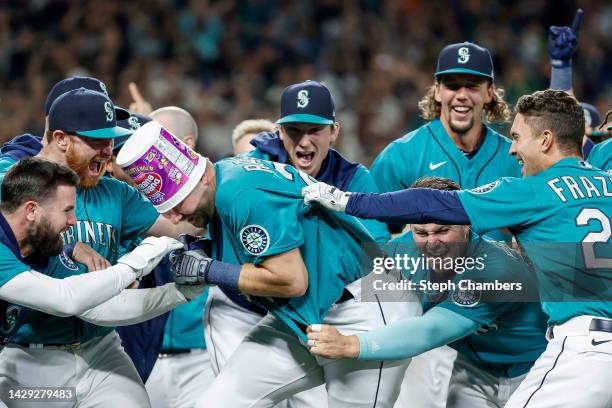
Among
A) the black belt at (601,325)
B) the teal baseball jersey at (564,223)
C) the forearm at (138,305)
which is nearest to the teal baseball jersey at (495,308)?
the teal baseball jersey at (564,223)

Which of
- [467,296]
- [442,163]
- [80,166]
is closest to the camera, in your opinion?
[467,296]

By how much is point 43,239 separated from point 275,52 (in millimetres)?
8005

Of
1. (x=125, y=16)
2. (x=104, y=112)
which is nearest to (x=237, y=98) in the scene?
(x=125, y=16)

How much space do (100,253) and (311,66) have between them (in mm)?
7500

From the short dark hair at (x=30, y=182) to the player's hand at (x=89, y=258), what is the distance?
0.45 metres

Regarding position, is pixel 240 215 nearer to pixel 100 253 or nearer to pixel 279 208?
pixel 279 208

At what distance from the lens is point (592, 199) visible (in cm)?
414

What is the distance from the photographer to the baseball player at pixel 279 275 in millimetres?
4203

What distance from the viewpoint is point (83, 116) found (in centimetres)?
482

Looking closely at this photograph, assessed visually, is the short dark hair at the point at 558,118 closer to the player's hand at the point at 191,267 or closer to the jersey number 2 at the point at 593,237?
the jersey number 2 at the point at 593,237

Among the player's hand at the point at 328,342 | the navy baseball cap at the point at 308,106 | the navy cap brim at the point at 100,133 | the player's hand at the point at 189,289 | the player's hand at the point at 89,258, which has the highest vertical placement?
the navy baseball cap at the point at 308,106

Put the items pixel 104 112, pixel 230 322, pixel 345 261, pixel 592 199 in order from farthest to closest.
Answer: pixel 230 322
pixel 104 112
pixel 345 261
pixel 592 199

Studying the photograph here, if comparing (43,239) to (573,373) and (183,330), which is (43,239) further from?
(573,373)

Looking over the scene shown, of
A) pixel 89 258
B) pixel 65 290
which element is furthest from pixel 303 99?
pixel 65 290
